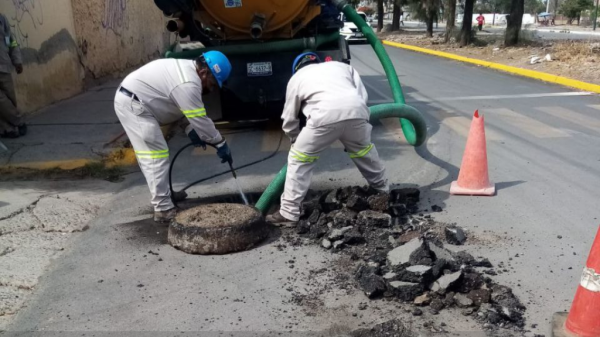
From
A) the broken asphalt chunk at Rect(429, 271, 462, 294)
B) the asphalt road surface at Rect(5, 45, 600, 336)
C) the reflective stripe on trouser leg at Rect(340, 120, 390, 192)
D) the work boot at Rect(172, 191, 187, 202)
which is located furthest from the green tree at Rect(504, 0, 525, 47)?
the broken asphalt chunk at Rect(429, 271, 462, 294)

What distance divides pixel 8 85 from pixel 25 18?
86.9 inches

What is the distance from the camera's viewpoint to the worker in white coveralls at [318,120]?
459cm

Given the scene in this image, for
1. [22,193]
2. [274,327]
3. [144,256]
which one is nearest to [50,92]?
[22,193]

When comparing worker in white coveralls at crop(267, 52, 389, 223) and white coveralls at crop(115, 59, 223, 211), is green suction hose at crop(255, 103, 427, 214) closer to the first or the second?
worker in white coveralls at crop(267, 52, 389, 223)

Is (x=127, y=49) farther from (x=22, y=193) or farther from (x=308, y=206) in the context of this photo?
(x=308, y=206)

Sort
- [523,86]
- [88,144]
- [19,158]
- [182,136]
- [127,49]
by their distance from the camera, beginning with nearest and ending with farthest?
[19,158] < [88,144] < [182,136] < [523,86] < [127,49]

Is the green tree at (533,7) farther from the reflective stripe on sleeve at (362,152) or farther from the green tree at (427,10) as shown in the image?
the reflective stripe on sleeve at (362,152)

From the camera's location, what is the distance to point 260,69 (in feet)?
25.4

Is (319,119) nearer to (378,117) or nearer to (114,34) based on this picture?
(378,117)

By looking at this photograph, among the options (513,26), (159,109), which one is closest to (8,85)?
(159,109)

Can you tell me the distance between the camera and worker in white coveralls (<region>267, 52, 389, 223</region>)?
181 inches

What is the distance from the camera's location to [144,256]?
4.36 m

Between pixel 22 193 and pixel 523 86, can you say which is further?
pixel 523 86

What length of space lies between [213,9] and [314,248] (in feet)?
14.0
